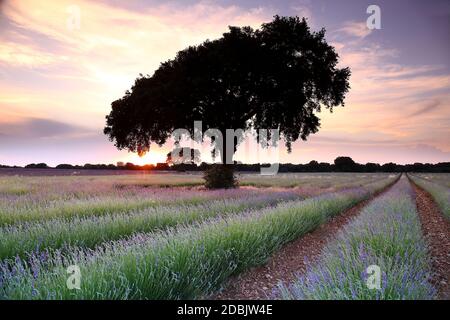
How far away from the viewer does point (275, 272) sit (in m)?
4.97

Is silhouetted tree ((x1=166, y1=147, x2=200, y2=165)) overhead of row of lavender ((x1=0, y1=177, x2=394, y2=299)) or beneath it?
overhead

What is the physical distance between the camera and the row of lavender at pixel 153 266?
3.16 metres

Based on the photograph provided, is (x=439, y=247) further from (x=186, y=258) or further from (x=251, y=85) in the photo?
(x=251, y=85)

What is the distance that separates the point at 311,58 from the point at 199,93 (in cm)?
650

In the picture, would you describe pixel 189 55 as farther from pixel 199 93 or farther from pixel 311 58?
pixel 311 58

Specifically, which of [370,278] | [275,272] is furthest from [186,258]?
[370,278]

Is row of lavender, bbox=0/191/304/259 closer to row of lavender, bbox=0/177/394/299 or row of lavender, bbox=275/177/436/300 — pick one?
row of lavender, bbox=0/177/394/299

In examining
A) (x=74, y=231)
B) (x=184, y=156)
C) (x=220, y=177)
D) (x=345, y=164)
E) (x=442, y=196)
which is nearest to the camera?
(x=74, y=231)

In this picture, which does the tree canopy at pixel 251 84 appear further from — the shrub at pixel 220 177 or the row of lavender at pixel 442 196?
the row of lavender at pixel 442 196

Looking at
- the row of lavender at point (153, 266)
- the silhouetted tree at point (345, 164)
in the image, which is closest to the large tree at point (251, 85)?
the row of lavender at point (153, 266)

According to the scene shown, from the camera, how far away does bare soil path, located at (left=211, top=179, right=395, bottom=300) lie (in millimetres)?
4090

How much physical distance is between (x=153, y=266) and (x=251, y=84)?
15.1 metres

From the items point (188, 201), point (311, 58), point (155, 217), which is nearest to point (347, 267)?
point (155, 217)

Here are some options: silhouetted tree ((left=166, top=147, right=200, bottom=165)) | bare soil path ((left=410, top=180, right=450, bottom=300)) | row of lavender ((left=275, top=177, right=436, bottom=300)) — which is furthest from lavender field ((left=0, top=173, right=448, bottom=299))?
silhouetted tree ((left=166, top=147, right=200, bottom=165))
